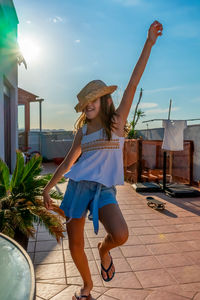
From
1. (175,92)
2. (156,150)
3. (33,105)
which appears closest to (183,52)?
(156,150)

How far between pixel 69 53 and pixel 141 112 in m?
11.1

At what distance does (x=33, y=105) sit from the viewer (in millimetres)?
16531

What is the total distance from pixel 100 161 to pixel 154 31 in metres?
1.10

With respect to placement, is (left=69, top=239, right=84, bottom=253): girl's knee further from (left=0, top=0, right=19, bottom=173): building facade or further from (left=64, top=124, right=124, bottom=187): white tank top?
(left=0, top=0, right=19, bottom=173): building facade

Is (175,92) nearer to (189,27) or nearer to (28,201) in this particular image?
(189,27)

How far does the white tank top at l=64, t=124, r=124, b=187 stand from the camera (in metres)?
1.97

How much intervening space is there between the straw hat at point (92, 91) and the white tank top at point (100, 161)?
25 centimetres

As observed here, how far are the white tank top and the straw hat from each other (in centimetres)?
25

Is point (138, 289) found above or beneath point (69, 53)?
beneath

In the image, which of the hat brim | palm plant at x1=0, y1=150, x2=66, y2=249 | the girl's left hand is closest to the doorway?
palm plant at x1=0, y1=150, x2=66, y2=249

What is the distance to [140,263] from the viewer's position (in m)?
3.20

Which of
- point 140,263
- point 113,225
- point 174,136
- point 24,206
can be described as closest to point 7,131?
point 174,136

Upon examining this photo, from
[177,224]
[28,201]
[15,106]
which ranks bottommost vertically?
[177,224]

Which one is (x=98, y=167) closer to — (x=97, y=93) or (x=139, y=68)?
(x=97, y=93)
